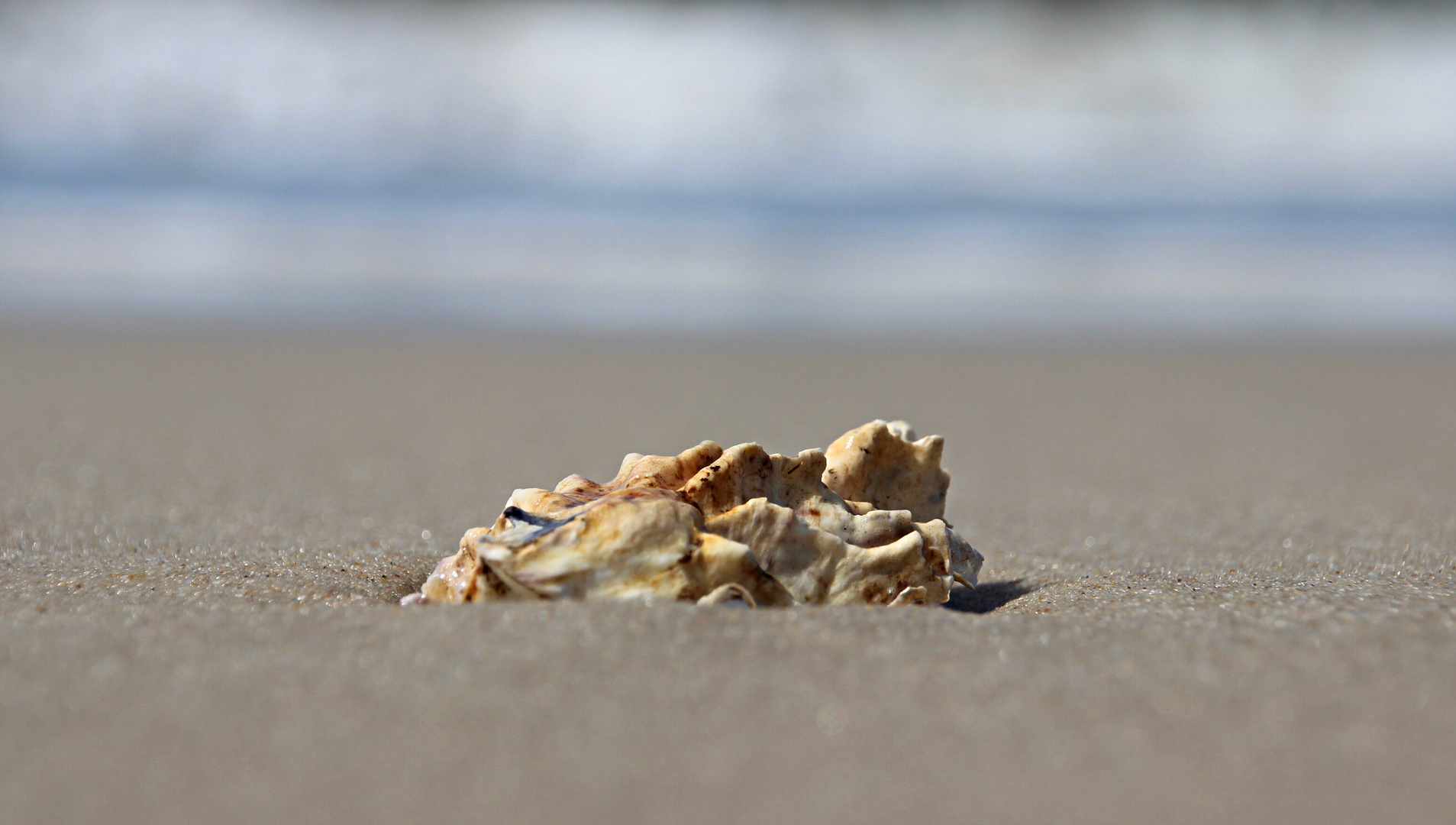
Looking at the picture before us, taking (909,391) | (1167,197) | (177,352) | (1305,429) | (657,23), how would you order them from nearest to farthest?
(1305,429), (909,391), (177,352), (1167,197), (657,23)

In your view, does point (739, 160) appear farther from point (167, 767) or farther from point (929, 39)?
point (167, 767)

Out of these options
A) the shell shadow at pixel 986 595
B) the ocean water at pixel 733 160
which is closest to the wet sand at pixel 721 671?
the shell shadow at pixel 986 595

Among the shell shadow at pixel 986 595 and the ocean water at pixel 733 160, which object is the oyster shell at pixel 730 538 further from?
the ocean water at pixel 733 160

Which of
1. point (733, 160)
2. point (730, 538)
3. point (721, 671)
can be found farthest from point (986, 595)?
point (733, 160)

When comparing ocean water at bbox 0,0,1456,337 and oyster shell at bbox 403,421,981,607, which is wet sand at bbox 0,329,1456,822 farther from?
ocean water at bbox 0,0,1456,337

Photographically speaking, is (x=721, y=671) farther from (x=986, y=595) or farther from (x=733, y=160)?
(x=733, y=160)

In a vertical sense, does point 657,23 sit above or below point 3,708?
above

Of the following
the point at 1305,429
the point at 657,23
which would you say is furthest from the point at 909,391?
the point at 657,23
